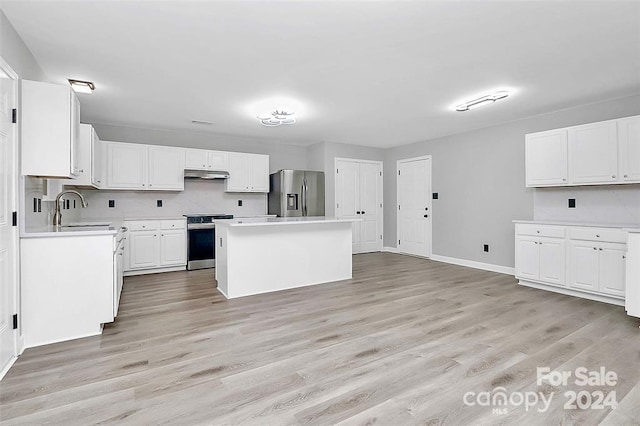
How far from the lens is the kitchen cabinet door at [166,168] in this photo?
5.24 m

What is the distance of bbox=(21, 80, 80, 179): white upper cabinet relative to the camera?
2.45 m

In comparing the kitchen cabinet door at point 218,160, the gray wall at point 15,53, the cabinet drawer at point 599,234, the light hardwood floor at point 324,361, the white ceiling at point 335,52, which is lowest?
the light hardwood floor at point 324,361

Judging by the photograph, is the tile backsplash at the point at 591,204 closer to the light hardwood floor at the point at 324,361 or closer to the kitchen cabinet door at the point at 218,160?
the light hardwood floor at the point at 324,361

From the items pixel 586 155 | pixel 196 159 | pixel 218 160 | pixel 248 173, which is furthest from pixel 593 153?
pixel 196 159

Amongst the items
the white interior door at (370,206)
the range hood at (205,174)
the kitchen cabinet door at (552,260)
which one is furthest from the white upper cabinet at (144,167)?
the kitchen cabinet door at (552,260)

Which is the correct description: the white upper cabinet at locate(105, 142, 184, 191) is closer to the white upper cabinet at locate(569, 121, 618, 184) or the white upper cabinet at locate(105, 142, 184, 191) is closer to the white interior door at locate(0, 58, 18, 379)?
the white interior door at locate(0, 58, 18, 379)

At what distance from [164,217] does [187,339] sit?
134 inches

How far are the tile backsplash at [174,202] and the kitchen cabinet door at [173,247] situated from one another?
1.97 ft

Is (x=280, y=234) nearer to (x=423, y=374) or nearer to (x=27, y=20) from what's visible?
(x=423, y=374)

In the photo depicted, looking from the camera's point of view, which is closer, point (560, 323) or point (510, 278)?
point (560, 323)

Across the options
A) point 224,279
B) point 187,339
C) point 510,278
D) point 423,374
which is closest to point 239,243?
point 224,279

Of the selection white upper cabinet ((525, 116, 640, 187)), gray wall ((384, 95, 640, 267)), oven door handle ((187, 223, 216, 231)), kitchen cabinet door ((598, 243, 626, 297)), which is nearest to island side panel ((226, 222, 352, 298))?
oven door handle ((187, 223, 216, 231))

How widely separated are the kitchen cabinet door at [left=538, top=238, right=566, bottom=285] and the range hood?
496 centimetres

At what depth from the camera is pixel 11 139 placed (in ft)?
7.43
